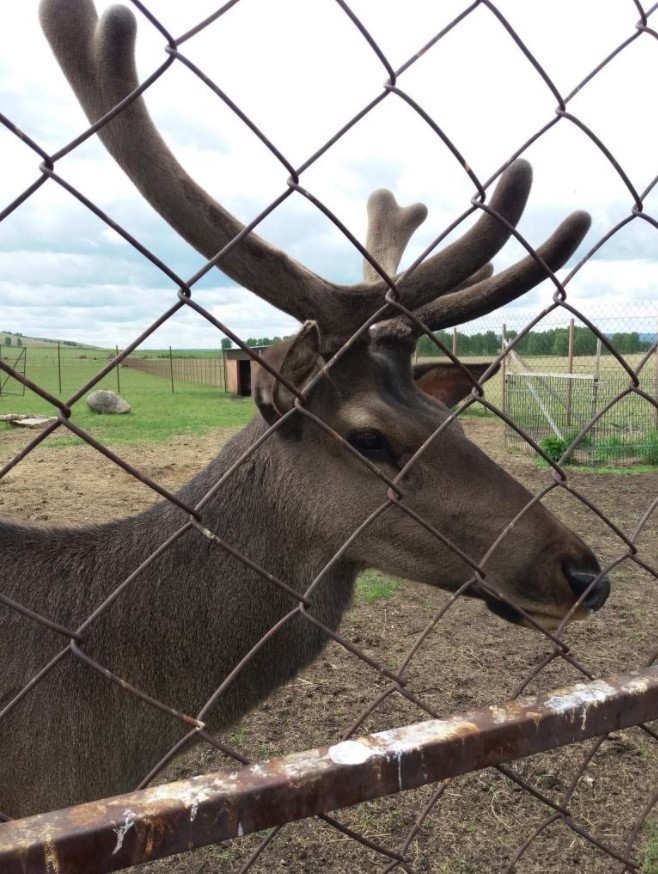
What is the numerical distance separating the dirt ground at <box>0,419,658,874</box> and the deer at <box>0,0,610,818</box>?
0.76 metres

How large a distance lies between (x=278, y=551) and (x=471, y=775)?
189 centimetres

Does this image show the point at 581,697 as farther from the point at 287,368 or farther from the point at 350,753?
the point at 287,368

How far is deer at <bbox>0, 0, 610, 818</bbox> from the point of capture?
2.00 metres

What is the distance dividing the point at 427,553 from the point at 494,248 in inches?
40.5

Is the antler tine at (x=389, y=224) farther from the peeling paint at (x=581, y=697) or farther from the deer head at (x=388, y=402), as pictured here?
the peeling paint at (x=581, y=697)

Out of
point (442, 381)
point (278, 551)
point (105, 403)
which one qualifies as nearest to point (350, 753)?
point (278, 551)

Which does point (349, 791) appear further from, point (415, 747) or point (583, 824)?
point (583, 824)

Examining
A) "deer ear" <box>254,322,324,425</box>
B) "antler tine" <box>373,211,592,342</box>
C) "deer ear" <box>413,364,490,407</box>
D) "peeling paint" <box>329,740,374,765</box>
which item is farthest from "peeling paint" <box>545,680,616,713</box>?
"deer ear" <box>413,364,490,407</box>

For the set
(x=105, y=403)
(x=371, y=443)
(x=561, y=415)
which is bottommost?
(x=561, y=415)

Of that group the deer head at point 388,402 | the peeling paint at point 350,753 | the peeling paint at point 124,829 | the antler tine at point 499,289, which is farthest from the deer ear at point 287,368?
the peeling paint at point 124,829

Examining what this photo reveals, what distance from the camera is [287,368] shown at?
169cm

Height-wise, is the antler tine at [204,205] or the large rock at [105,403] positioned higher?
the antler tine at [204,205]

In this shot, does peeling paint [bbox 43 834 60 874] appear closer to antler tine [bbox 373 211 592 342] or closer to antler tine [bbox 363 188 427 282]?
antler tine [bbox 373 211 592 342]

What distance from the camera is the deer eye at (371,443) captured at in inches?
87.7
